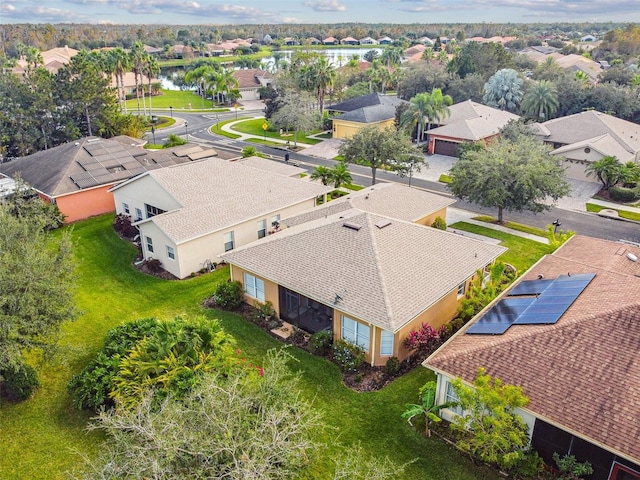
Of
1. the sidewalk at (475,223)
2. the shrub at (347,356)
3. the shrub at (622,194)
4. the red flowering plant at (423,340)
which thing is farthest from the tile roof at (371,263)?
the shrub at (622,194)

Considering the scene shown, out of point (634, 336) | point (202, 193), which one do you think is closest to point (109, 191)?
point (202, 193)

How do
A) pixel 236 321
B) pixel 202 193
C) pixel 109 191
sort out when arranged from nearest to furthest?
pixel 236 321, pixel 202 193, pixel 109 191

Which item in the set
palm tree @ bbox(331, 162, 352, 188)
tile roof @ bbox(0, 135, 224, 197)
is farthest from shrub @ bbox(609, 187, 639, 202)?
tile roof @ bbox(0, 135, 224, 197)

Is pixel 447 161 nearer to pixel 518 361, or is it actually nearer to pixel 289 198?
pixel 289 198

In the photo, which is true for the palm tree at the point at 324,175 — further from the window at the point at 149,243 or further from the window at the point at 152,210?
the window at the point at 149,243

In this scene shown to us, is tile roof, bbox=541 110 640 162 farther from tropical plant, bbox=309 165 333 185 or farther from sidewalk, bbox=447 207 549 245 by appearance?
tropical plant, bbox=309 165 333 185

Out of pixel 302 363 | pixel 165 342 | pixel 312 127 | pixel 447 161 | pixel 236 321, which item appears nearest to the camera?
pixel 165 342
